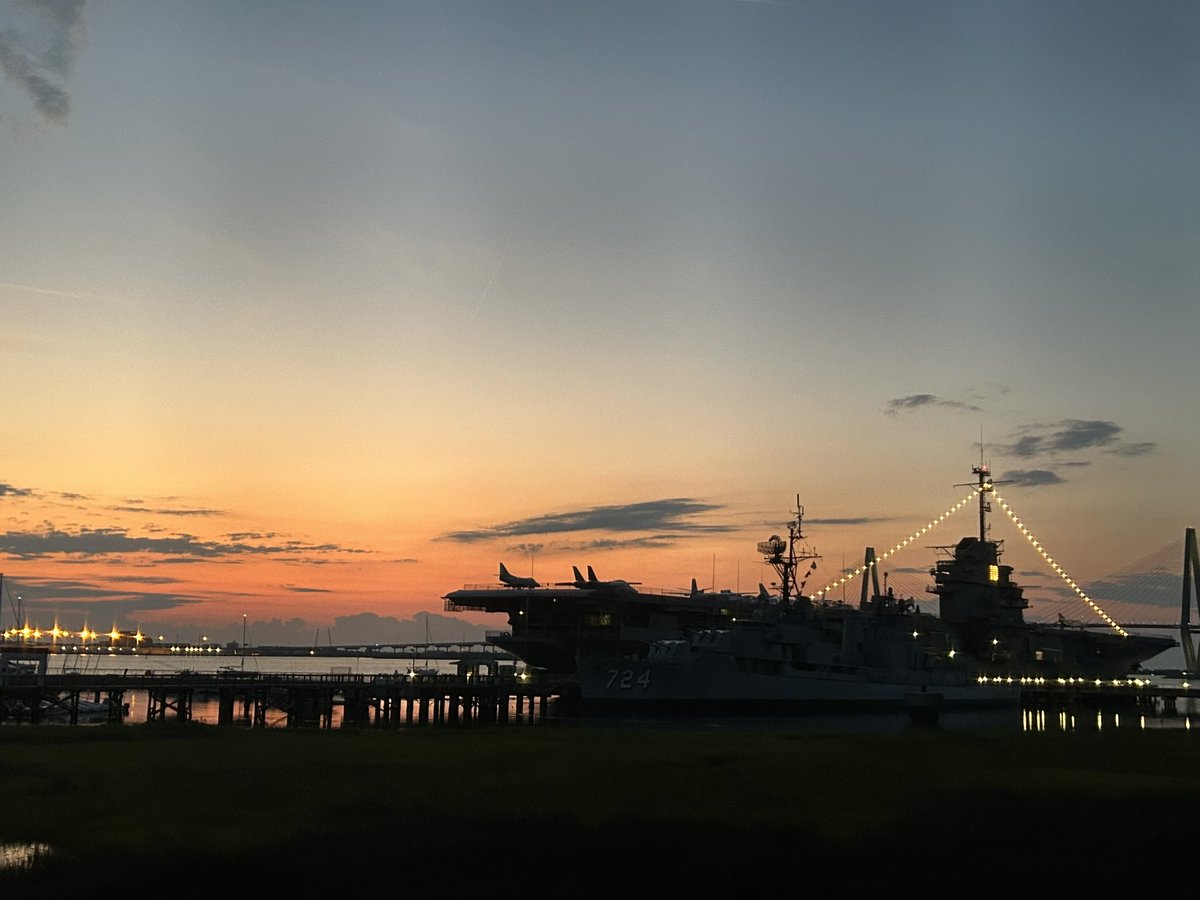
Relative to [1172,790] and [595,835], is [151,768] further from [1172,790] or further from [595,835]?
[1172,790]

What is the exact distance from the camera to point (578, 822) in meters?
23.0

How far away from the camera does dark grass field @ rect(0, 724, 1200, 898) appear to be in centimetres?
1959

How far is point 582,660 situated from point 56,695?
107ft

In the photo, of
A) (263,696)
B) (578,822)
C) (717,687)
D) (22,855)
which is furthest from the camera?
(263,696)

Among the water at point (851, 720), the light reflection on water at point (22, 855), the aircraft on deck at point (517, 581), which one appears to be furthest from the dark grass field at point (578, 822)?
the aircraft on deck at point (517, 581)

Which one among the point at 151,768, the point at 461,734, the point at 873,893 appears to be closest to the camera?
the point at 873,893

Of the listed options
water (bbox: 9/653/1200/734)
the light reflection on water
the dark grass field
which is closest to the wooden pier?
water (bbox: 9/653/1200/734)

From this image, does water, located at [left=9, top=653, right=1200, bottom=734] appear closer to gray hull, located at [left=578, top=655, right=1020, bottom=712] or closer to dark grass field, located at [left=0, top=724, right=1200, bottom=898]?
gray hull, located at [left=578, top=655, right=1020, bottom=712]

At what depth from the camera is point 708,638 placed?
243 feet

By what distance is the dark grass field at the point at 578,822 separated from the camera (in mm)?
19594

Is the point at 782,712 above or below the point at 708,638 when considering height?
below

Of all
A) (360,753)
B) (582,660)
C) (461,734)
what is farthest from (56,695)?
(360,753)

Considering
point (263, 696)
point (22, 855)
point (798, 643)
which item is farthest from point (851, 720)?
point (22, 855)

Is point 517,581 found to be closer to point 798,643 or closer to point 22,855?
point 798,643
